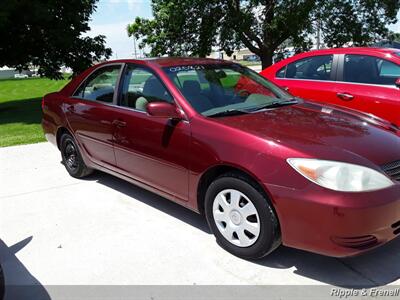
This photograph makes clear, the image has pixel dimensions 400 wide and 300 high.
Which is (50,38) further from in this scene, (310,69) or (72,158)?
(310,69)

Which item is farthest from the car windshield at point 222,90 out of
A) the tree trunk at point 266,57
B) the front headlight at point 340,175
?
the tree trunk at point 266,57

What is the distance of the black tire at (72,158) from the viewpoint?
18.5ft

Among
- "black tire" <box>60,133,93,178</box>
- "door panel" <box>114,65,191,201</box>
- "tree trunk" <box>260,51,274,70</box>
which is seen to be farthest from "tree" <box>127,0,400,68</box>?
"door panel" <box>114,65,191,201</box>

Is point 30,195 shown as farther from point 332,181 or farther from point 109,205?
point 332,181

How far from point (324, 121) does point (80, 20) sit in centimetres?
1471

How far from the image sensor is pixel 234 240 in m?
3.54

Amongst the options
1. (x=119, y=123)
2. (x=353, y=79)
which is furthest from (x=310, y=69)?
(x=119, y=123)

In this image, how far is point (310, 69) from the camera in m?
6.61

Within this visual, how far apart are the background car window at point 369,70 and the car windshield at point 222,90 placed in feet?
6.14

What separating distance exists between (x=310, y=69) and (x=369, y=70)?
0.90 meters

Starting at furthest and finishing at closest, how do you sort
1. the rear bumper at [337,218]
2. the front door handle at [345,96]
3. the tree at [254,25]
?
the tree at [254,25] < the front door handle at [345,96] < the rear bumper at [337,218]

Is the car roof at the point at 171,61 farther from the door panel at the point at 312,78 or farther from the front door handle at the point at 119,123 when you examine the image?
the door panel at the point at 312,78

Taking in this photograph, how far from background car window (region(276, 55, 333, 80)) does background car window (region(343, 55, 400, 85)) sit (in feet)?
0.93

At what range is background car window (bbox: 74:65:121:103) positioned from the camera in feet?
16.0
